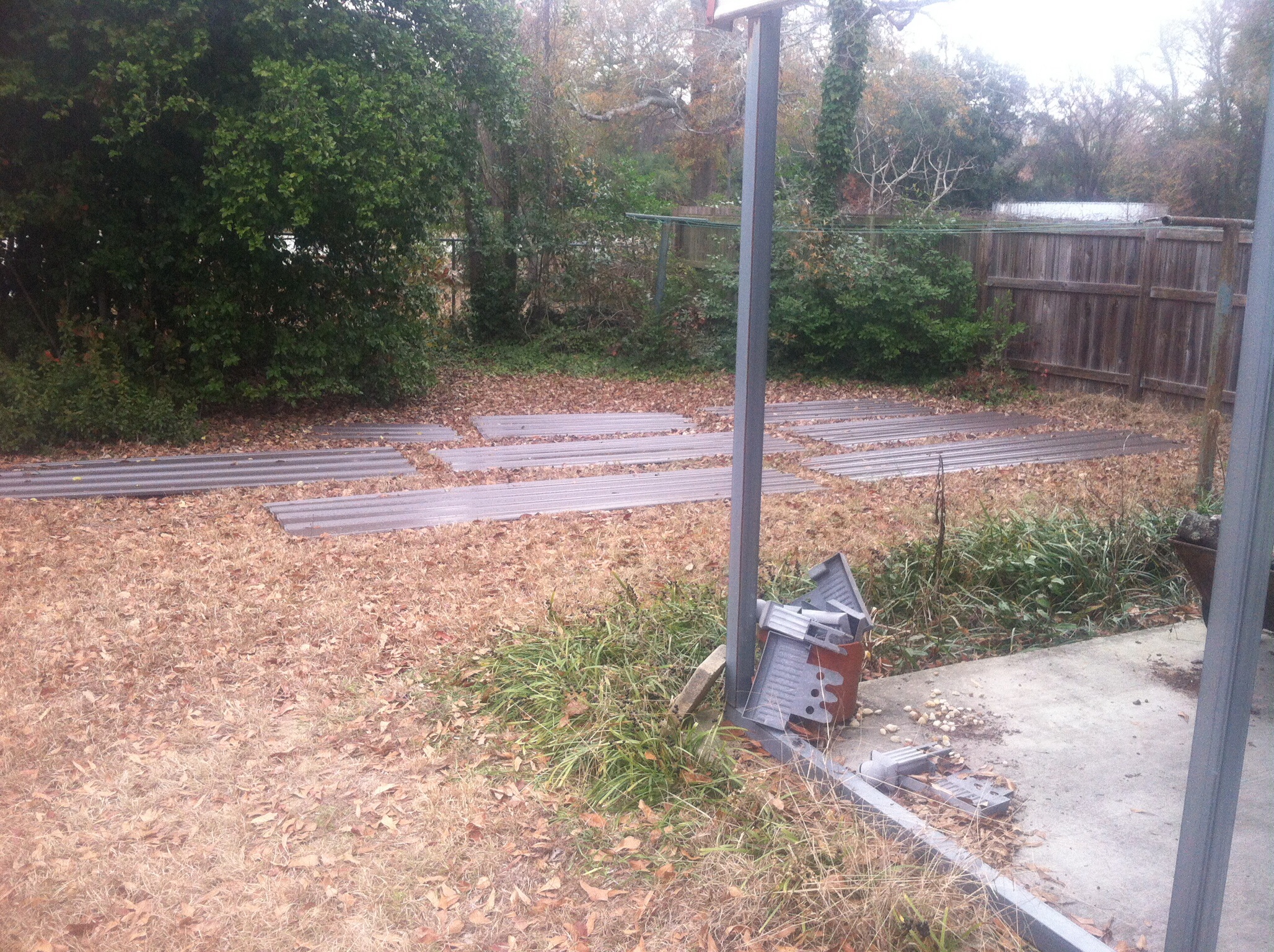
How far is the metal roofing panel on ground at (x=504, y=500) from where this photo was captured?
6.06 metres

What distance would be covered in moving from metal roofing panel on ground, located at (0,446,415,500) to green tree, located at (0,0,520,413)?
127 cm

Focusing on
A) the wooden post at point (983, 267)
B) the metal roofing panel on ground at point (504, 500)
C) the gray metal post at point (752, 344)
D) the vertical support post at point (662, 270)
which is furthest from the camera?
the vertical support post at point (662, 270)

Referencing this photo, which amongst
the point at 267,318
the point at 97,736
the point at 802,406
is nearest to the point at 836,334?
the point at 802,406

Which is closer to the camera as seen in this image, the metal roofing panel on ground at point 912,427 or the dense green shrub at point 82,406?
the dense green shrub at point 82,406

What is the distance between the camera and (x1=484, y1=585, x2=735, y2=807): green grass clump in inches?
123

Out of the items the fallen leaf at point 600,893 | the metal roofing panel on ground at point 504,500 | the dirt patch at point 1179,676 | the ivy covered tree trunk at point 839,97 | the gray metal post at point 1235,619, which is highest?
the ivy covered tree trunk at point 839,97

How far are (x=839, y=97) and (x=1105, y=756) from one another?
10.6 metres

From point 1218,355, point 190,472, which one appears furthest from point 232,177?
point 1218,355

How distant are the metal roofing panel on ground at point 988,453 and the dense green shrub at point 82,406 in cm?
505

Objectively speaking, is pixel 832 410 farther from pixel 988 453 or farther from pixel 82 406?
pixel 82 406

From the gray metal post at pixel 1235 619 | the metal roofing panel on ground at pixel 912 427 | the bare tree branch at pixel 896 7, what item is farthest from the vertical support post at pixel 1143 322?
the gray metal post at pixel 1235 619

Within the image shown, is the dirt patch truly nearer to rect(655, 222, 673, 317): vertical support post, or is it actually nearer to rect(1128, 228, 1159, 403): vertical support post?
rect(1128, 228, 1159, 403): vertical support post

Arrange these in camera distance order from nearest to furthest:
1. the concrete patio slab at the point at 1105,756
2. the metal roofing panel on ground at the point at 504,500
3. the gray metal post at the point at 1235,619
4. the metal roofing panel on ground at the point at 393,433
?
the gray metal post at the point at 1235,619 < the concrete patio slab at the point at 1105,756 < the metal roofing panel on ground at the point at 504,500 < the metal roofing panel on ground at the point at 393,433

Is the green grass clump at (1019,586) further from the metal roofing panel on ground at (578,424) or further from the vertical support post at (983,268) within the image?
the vertical support post at (983,268)
